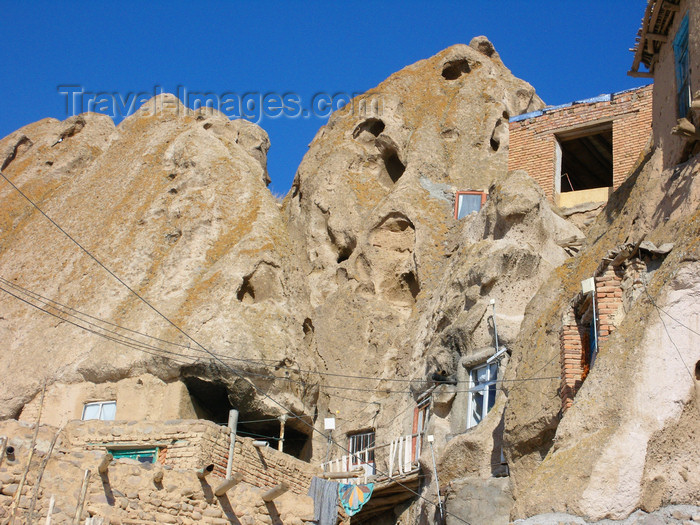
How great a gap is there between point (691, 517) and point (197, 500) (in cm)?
602

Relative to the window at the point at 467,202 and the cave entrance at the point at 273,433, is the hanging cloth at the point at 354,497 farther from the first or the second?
the window at the point at 467,202

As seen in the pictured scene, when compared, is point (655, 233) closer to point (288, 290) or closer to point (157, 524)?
point (157, 524)

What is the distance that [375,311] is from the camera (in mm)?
22359

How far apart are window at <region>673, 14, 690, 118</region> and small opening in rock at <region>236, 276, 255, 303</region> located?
9888mm

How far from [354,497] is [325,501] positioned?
1898 mm

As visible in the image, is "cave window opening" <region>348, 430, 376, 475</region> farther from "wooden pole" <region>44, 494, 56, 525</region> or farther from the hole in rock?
"wooden pole" <region>44, 494, 56, 525</region>

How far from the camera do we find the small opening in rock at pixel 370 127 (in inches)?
1032

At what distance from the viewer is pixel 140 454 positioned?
656 inches

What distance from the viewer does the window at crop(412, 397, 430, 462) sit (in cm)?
1828

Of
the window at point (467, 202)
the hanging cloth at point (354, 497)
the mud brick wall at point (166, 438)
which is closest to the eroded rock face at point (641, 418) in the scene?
the hanging cloth at point (354, 497)

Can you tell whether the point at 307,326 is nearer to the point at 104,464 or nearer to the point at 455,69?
the point at 104,464

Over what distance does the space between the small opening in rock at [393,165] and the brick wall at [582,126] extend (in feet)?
12.1

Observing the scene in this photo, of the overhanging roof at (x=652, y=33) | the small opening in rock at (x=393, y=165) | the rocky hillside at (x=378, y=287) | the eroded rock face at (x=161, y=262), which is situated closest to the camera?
the rocky hillside at (x=378, y=287)

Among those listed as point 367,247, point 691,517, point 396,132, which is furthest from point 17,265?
point 691,517
